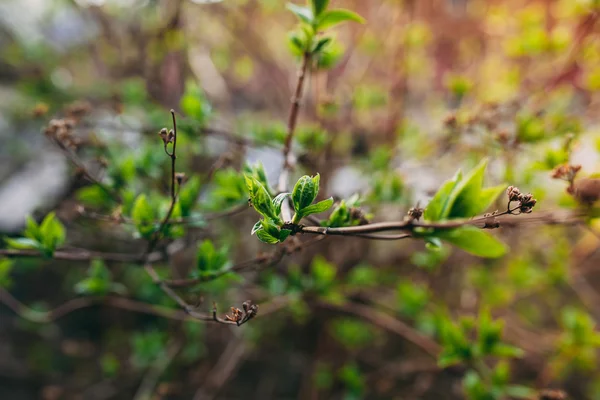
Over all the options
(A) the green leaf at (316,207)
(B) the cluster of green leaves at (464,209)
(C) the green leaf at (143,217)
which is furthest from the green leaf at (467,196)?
(C) the green leaf at (143,217)

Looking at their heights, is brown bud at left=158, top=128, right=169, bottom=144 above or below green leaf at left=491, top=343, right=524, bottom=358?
above

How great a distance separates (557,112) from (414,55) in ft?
3.06

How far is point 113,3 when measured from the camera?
229 cm

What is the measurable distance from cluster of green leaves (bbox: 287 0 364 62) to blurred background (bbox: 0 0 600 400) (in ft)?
0.66

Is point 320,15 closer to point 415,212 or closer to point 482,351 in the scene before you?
point 415,212

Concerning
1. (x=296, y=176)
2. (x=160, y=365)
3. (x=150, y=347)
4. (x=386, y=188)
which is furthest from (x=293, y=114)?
(x=160, y=365)

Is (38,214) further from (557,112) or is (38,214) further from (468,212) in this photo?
(557,112)

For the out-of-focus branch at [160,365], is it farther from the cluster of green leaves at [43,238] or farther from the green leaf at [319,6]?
the green leaf at [319,6]

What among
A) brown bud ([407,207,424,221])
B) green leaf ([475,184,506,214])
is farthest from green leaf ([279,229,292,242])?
green leaf ([475,184,506,214])

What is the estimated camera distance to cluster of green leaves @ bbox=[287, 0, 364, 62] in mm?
773

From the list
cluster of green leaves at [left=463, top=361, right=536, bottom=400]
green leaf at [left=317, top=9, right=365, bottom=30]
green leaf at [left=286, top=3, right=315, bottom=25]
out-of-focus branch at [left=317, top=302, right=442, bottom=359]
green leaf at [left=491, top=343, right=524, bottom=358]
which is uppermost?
green leaf at [left=286, top=3, right=315, bottom=25]

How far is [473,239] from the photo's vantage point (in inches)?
26.6

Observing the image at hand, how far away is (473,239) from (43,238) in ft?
2.94

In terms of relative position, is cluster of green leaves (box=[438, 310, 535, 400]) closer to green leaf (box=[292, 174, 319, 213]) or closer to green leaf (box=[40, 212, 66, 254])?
green leaf (box=[292, 174, 319, 213])
